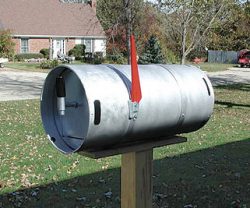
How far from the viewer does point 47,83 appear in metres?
3.14

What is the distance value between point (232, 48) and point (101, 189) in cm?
5427

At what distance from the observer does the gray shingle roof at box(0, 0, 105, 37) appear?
48.4m

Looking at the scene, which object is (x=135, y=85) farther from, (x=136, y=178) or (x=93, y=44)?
(x=93, y=44)

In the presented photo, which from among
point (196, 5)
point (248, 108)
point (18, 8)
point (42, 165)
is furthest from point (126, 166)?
point (18, 8)

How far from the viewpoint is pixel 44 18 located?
166 ft

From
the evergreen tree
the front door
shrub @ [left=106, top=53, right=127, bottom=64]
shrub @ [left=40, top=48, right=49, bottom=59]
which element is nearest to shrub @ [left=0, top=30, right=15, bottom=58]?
shrub @ [left=40, top=48, right=49, bottom=59]

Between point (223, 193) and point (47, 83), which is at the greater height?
point (47, 83)

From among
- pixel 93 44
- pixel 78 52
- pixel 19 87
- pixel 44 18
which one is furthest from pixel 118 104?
pixel 93 44

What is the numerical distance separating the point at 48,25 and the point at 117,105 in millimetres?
48408

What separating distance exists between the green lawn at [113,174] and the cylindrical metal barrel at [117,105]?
239 cm

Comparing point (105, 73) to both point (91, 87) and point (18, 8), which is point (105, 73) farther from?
point (18, 8)

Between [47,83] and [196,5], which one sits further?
[196,5]

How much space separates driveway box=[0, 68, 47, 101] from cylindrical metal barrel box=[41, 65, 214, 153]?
14.9 meters

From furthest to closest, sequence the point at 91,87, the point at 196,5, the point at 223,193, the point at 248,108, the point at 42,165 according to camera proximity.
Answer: the point at 196,5 → the point at 248,108 → the point at 42,165 → the point at 223,193 → the point at 91,87
